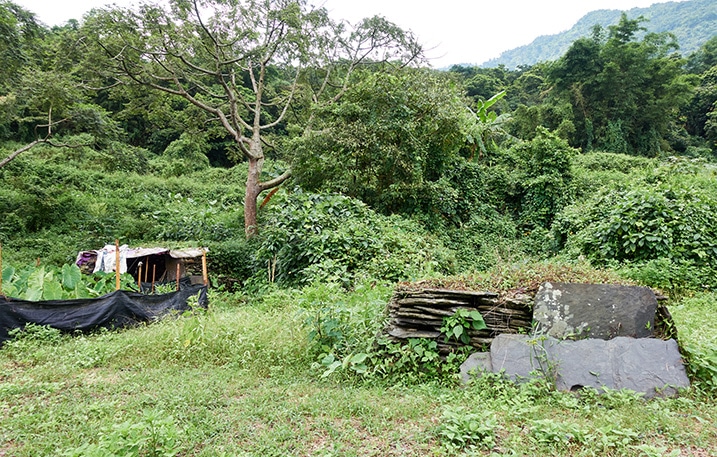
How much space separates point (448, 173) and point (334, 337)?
970cm

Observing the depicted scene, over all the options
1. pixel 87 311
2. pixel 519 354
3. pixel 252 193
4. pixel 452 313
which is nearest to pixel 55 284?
pixel 87 311

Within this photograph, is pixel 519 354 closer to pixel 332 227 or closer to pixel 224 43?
pixel 332 227

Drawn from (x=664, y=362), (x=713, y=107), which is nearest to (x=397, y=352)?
(x=664, y=362)

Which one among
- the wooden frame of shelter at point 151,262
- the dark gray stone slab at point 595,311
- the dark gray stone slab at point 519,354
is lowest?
the wooden frame of shelter at point 151,262

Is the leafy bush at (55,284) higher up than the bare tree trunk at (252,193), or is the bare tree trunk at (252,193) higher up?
the bare tree trunk at (252,193)

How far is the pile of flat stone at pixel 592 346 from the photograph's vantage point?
10.6ft

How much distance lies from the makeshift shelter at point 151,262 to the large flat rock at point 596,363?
8872 mm

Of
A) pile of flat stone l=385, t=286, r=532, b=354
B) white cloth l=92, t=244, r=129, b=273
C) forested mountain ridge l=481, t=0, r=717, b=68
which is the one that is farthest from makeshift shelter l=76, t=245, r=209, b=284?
forested mountain ridge l=481, t=0, r=717, b=68

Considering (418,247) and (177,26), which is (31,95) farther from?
(418,247)

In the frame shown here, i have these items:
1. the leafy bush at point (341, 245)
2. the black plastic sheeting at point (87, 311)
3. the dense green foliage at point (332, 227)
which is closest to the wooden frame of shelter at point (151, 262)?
the dense green foliage at point (332, 227)

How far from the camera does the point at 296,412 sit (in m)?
3.21

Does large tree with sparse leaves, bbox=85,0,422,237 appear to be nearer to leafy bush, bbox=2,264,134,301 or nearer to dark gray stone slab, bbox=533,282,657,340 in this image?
leafy bush, bbox=2,264,134,301

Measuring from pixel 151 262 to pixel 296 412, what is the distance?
9.96m

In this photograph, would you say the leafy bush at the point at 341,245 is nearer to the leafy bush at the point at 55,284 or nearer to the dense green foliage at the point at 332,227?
the dense green foliage at the point at 332,227
